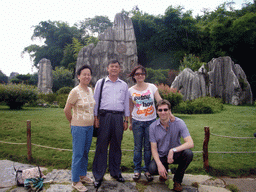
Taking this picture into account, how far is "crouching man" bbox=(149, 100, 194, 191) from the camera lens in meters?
2.64

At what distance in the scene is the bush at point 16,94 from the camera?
9273mm

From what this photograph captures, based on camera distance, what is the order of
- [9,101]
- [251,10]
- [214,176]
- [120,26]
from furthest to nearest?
[251,10] → [120,26] → [9,101] → [214,176]

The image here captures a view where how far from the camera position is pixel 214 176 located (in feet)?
10.6

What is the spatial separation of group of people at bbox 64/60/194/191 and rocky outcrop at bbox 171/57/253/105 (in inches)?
459

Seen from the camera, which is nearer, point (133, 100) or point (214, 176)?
point (133, 100)

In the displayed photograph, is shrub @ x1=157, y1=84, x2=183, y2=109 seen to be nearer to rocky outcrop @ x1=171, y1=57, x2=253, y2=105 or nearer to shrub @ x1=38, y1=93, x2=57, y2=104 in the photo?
rocky outcrop @ x1=171, y1=57, x2=253, y2=105

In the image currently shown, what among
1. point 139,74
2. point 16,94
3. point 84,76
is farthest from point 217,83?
point 84,76

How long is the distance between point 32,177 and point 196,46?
2337cm

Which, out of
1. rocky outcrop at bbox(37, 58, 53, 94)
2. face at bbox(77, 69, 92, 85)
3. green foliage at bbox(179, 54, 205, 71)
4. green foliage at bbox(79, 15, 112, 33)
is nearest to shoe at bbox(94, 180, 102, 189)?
face at bbox(77, 69, 92, 85)

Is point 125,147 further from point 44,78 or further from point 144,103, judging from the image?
point 44,78

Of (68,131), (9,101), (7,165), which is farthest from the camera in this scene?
(9,101)

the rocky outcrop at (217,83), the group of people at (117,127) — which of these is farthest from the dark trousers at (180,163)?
the rocky outcrop at (217,83)

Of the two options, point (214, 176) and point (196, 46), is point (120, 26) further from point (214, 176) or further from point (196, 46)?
point (196, 46)

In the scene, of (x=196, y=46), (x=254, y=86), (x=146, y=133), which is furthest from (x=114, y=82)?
(x=196, y=46)
